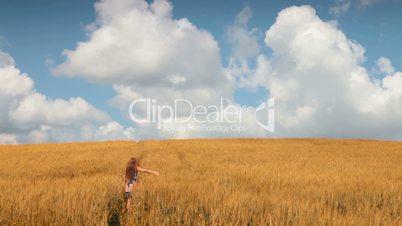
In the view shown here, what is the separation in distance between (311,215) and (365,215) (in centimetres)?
143

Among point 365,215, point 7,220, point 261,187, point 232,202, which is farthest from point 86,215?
point 261,187

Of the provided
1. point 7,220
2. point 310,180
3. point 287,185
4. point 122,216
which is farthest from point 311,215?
point 310,180

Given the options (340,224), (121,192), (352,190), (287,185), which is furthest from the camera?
(287,185)

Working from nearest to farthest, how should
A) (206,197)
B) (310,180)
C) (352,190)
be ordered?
(206,197)
(352,190)
(310,180)

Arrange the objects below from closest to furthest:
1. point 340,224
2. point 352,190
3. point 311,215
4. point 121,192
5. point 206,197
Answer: point 340,224
point 311,215
point 206,197
point 121,192
point 352,190

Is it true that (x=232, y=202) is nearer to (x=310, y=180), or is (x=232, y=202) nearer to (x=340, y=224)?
(x=340, y=224)

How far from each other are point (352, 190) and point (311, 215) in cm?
540

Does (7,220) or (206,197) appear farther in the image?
(206,197)

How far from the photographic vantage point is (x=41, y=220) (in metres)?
5.95

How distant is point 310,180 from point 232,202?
704cm

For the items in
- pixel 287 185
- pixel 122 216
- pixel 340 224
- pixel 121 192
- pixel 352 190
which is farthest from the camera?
pixel 287 185

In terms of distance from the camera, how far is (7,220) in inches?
231

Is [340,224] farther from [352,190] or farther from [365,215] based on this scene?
[352,190]

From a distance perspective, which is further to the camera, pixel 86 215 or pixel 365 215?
pixel 365 215
